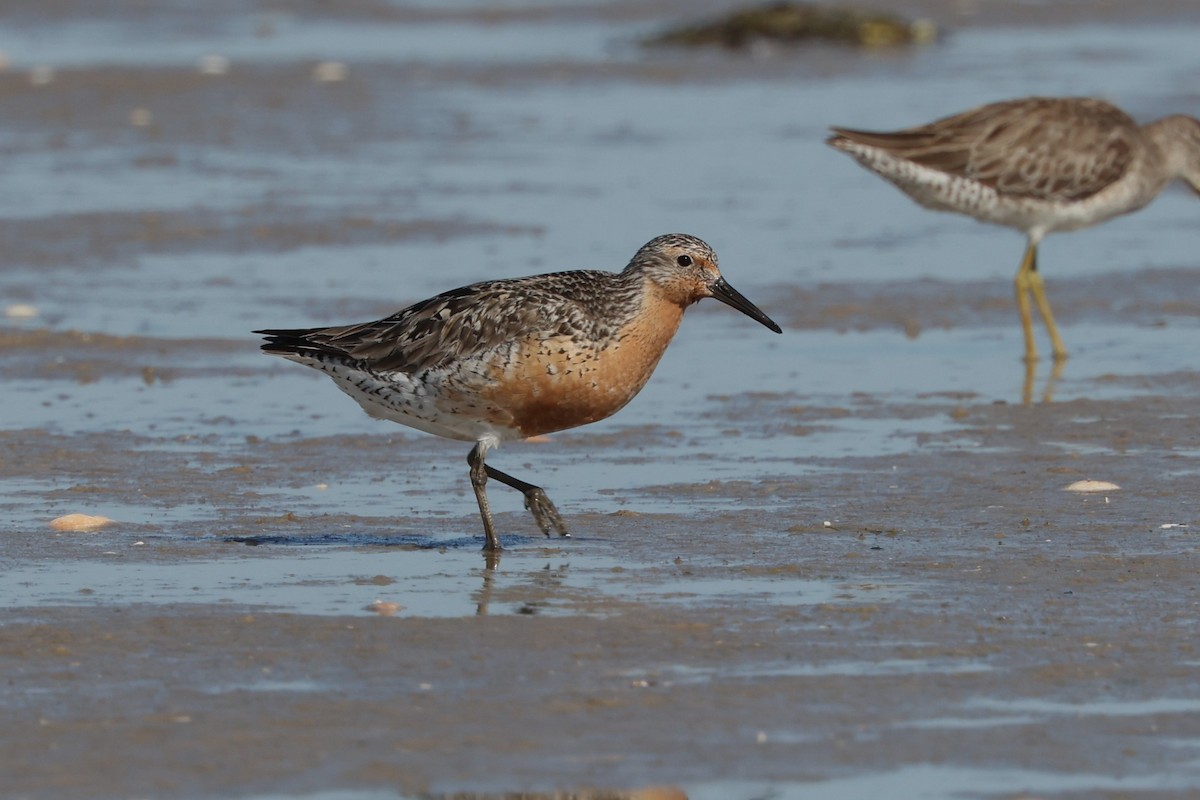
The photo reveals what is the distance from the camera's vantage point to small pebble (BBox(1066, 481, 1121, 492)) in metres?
10.4

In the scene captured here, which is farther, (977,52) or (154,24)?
(154,24)

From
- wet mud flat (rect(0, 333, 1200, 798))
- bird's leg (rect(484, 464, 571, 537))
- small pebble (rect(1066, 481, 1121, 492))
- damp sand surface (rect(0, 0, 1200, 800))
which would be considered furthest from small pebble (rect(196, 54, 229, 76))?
small pebble (rect(1066, 481, 1121, 492))

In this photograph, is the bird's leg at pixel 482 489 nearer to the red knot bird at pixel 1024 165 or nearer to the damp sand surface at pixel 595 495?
the damp sand surface at pixel 595 495

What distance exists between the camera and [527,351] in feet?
31.0

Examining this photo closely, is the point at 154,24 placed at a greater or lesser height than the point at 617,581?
greater

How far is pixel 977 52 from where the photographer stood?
29.7 m

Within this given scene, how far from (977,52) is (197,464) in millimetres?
20390

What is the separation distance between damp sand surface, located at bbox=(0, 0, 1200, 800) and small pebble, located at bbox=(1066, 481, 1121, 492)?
0.12 metres

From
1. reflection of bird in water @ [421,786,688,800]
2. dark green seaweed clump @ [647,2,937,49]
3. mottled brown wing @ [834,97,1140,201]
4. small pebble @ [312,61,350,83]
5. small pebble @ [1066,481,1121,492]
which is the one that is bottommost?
small pebble @ [1066,481,1121,492]

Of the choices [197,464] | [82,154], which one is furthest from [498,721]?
[82,154]

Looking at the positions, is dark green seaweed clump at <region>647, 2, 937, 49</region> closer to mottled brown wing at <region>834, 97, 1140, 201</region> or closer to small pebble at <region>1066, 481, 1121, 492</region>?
mottled brown wing at <region>834, 97, 1140, 201</region>

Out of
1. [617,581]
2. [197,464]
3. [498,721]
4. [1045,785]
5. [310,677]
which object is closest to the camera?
[1045,785]

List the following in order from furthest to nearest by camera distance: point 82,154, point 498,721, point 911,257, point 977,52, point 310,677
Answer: point 977,52 < point 82,154 < point 911,257 < point 310,677 < point 498,721

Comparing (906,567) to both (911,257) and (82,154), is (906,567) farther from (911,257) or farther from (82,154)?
(82,154)
